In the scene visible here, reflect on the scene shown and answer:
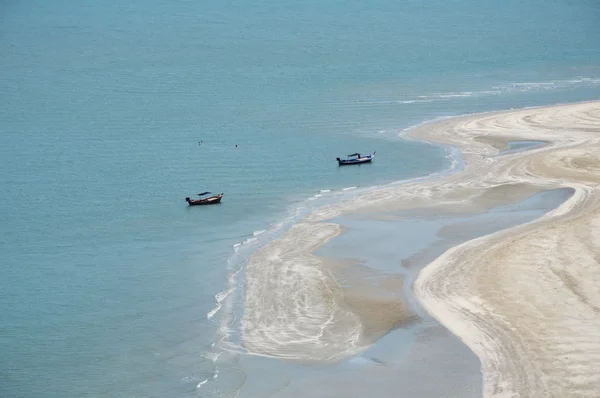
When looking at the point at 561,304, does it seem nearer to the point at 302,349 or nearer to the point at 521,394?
the point at 521,394

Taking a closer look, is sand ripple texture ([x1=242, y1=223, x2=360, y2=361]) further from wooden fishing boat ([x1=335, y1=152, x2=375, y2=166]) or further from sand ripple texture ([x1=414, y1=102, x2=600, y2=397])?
wooden fishing boat ([x1=335, y1=152, x2=375, y2=166])

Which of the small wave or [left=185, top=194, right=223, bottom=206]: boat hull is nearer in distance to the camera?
the small wave

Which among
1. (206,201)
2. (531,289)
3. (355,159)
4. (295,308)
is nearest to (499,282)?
(531,289)

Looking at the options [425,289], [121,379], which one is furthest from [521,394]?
Answer: [121,379]

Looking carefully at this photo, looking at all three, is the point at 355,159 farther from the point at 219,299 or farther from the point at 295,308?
the point at 295,308

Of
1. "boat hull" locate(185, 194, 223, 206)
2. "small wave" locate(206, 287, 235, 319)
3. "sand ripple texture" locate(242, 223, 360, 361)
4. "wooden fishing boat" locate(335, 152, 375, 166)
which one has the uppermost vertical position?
"sand ripple texture" locate(242, 223, 360, 361)

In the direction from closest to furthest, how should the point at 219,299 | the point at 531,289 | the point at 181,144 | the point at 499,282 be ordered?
the point at 531,289
the point at 499,282
the point at 219,299
the point at 181,144

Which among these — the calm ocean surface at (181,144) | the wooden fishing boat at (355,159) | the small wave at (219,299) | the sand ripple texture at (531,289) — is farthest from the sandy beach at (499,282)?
the wooden fishing boat at (355,159)

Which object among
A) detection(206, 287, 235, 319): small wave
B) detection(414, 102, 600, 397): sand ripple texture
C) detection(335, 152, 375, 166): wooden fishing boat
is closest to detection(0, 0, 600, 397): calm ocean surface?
detection(206, 287, 235, 319): small wave
